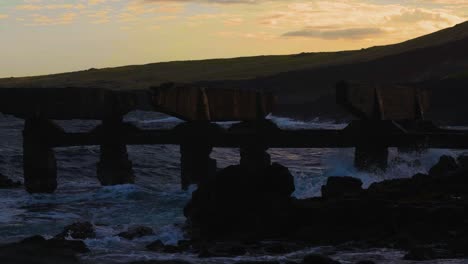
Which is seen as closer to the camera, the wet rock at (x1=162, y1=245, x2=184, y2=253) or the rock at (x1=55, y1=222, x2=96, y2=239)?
the wet rock at (x1=162, y1=245, x2=184, y2=253)

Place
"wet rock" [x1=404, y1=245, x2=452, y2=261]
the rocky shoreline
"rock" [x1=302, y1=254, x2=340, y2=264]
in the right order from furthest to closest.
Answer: the rocky shoreline → "wet rock" [x1=404, y1=245, x2=452, y2=261] → "rock" [x1=302, y1=254, x2=340, y2=264]

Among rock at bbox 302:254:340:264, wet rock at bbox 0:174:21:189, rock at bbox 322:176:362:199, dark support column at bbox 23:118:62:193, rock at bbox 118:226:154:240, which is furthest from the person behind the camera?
wet rock at bbox 0:174:21:189

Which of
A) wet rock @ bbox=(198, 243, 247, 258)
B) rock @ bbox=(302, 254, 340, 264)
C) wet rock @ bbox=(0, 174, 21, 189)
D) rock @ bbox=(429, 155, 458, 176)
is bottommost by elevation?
wet rock @ bbox=(0, 174, 21, 189)

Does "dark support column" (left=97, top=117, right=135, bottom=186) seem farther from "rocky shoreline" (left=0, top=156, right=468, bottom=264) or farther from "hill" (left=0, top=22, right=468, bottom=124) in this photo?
"hill" (left=0, top=22, right=468, bottom=124)

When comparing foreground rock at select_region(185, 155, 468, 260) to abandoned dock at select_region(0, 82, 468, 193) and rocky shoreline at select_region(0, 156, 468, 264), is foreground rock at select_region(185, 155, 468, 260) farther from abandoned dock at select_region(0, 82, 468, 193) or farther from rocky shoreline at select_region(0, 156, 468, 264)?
abandoned dock at select_region(0, 82, 468, 193)

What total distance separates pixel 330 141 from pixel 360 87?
4.32ft

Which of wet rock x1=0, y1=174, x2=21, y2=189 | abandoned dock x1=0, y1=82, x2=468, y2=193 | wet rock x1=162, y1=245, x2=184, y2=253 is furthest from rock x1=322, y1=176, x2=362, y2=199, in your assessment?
wet rock x1=0, y1=174, x2=21, y2=189

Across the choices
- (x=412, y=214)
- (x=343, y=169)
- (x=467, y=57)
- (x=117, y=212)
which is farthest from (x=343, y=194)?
(x=467, y=57)

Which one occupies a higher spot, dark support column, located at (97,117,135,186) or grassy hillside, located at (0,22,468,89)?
grassy hillside, located at (0,22,468,89)

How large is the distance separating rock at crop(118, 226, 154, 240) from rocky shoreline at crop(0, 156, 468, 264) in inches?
0.7

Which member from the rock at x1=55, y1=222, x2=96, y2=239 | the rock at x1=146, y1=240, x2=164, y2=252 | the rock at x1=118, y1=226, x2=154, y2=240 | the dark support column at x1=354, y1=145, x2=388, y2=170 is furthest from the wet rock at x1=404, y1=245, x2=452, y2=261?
the dark support column at x1=354, y1=145, x2=388, y2=170

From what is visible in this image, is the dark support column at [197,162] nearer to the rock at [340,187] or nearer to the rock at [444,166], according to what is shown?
the rock at [340,187]

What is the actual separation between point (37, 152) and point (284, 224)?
9.19 meters

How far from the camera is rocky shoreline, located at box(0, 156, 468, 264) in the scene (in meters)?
10.6
